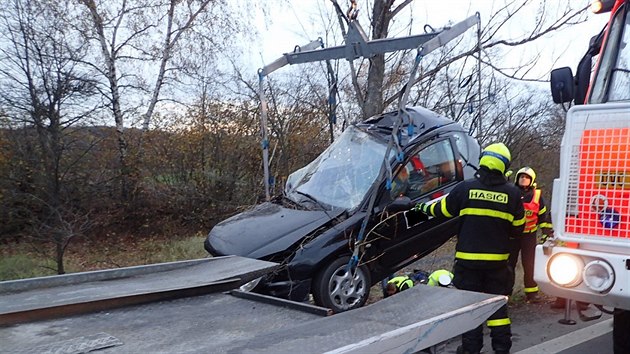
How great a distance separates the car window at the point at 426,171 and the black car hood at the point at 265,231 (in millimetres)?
829

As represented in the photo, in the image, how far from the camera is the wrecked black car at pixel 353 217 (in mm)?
5184

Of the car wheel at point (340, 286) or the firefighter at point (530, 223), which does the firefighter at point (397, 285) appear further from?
the firefighter at point (530, 223)


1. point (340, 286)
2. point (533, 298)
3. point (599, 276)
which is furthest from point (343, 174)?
point (599, 276)

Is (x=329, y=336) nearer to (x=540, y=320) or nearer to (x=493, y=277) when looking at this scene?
(x=493, y=277)

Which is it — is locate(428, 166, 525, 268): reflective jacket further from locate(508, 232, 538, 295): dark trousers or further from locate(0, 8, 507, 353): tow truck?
locate(508, 232, 538, 295): dark trousers

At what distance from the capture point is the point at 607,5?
4.13m

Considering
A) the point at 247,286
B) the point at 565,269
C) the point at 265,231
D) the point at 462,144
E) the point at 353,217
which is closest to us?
the point at 565,269

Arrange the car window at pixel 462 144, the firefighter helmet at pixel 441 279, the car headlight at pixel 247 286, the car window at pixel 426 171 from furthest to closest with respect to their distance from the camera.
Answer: the car window at pixel 462 144 → the car window at pixel 426 171 → the firefighter helmet at pixel 441 279 → the car headlight at pixel 247 286

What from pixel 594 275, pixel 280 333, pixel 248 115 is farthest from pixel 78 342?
pixel 248 115

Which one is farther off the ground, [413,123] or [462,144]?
[413,123]

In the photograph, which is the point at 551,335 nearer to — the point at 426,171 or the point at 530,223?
the point at 530,223

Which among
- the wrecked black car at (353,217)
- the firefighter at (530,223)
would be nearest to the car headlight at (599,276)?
the wrecked black car at (353,217)

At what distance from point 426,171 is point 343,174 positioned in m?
1.00

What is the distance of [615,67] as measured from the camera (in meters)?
3.80
